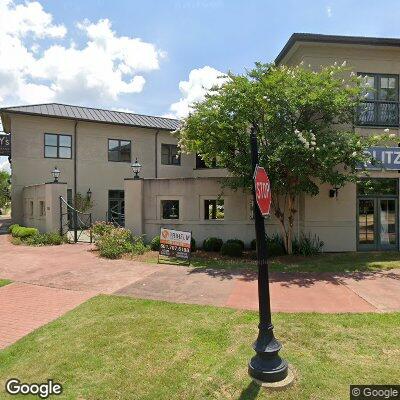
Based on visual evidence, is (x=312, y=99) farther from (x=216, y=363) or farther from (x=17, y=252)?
(x=17, y=252)

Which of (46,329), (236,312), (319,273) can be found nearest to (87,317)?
(46,329)

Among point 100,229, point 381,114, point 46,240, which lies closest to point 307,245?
point 381,114

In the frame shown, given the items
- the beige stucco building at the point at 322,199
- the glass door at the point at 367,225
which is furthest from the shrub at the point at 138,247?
the glass door at the point at 367,225

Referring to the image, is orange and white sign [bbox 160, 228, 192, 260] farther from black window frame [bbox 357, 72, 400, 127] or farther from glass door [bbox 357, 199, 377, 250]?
black window frame [bbox 357, 72, 400, 127]

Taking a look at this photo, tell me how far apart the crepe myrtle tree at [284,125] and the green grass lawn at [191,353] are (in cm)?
584

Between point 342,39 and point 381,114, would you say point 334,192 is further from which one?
point 342,39

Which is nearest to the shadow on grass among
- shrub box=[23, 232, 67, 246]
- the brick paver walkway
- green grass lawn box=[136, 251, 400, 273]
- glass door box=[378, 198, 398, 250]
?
the brick paver walkway

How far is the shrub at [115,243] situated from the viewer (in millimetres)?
13008

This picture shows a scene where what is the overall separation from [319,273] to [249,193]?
4.93 meters

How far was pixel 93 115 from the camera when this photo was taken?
25.0 meters

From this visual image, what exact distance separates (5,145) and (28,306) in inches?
772

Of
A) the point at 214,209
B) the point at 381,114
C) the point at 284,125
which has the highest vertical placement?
the point at 381,114

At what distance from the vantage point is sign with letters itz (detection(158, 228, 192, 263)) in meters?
12.1

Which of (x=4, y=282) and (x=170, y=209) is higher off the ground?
(x=170, y=209)
